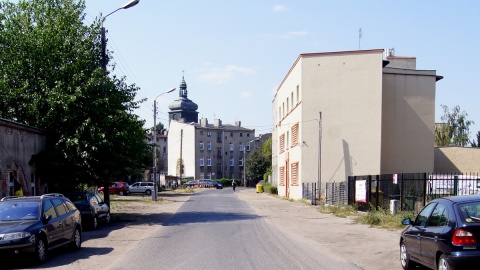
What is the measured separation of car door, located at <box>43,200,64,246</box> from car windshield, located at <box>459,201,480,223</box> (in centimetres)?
888

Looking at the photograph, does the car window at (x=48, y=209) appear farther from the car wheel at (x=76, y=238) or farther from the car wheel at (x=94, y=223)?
the car wheel at (x=94, y=223)

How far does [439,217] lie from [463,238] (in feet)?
3.55

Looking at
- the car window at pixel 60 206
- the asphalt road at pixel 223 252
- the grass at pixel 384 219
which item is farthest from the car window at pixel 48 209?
the grass at pixel 384 219

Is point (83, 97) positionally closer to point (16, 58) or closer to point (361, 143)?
point (16, 58)

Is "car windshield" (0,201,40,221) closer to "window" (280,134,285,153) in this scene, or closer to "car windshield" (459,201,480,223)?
"car windshield" (459,201,480,223)

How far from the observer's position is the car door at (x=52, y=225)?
12.2m

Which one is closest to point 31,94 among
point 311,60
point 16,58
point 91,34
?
point 16,58

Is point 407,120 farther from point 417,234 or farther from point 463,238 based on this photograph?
point 463,238

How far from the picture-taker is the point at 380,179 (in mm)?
24922

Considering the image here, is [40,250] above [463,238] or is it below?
below

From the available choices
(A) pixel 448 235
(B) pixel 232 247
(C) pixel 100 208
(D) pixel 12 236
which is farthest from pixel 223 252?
(C) pixel 100 208

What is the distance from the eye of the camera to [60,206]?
13.7 m

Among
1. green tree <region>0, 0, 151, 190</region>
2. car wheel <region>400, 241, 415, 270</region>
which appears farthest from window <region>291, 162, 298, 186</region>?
car wheel <region>400, 241, 415, 270</region>

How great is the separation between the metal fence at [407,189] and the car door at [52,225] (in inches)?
515
